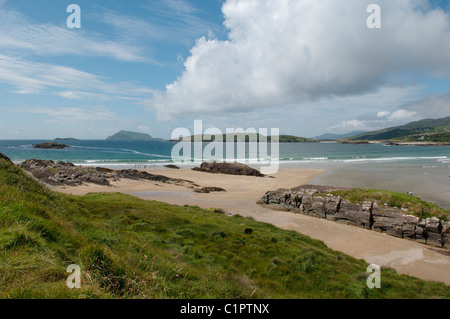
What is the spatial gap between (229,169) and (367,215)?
39.9m

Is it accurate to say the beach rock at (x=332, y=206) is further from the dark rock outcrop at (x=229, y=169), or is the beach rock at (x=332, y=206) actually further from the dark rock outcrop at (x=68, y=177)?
the dark rock outcrop at (x=68, y=177)

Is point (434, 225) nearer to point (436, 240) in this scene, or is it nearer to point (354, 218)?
point (436, 240)

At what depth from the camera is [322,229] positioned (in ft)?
68.2

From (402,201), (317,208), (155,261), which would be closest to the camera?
(155,261)

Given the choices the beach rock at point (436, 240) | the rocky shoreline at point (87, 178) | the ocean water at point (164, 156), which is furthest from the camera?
the ocean water at point (164, 156)

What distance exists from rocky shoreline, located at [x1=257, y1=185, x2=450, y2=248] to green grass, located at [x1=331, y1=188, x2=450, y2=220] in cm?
74

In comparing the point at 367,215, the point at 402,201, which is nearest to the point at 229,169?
the point at 367,215

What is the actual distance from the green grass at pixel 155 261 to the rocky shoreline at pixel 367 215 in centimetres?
842

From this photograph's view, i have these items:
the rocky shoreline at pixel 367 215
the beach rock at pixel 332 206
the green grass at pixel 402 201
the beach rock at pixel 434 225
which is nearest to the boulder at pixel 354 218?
the rocky shoreline at pixel 367 215

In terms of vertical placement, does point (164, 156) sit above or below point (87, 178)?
above

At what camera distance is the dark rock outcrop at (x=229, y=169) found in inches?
2221

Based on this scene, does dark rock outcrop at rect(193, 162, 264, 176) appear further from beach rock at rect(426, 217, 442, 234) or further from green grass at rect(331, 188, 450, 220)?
beach rock at rect(426, 217, 442, 234)
